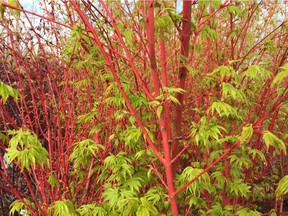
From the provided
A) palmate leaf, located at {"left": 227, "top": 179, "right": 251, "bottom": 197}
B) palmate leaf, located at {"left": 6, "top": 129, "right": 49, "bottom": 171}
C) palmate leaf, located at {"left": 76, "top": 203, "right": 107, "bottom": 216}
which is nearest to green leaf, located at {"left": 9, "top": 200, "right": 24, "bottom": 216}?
palmate leaf, located at {"left": 76, "top": 203, "right": 107, "bottom": 216}

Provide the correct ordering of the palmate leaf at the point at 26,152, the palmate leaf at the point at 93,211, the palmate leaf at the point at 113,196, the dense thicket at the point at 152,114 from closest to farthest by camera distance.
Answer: the palmate leaf at the point at 26,152
the dense thicket at the point at 152,114
the palmate leaf at the point at 113,196
the palmate leaf at the point at 93,211

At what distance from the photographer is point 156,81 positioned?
1976 millimetres

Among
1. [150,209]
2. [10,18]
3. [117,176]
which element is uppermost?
[10,18]

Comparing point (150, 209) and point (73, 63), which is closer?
point (150, 209)

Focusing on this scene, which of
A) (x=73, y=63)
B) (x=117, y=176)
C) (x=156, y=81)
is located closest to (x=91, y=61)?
(x=73, y=63)

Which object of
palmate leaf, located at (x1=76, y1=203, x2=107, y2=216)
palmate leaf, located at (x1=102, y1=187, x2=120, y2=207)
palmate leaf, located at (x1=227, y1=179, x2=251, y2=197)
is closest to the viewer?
palmate leaf, located at (x1=102, y1=187, x2=120, y2=207)

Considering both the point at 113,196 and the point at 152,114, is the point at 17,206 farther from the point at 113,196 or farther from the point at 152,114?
the point at 152,114

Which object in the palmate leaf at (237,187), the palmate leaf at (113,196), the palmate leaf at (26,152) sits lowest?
the palmate leaf at (237,187)

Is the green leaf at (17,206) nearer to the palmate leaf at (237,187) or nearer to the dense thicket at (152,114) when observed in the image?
the dense thicket at (152,114)

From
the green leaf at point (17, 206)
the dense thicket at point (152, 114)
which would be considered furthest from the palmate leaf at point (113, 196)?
the green leaf at point (17, 206)

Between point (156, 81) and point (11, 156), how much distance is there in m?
0.92

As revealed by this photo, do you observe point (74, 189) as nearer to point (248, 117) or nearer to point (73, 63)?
point (73, 63)

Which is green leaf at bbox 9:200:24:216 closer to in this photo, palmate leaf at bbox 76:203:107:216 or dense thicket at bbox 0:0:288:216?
dense thicket at bbox 0:0:288:216

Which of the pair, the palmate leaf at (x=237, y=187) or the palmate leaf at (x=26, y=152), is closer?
the palmate leaf at (x=26, y=152)
